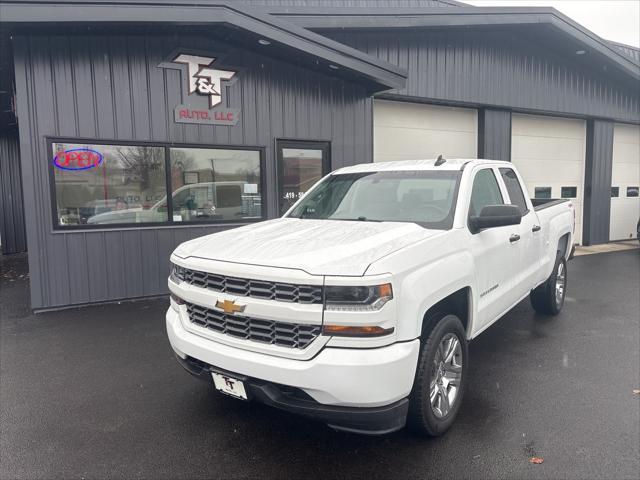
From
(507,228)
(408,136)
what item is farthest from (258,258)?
(408,136)

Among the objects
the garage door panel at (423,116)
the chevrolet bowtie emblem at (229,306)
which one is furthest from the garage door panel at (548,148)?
the chevrolet bowtie emblem at (229,306)

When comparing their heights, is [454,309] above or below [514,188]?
below

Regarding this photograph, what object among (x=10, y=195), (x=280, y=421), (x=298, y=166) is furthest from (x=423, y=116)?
(x=10, y=195)

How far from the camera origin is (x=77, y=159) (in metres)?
6.78

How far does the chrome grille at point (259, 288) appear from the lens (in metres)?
2.63

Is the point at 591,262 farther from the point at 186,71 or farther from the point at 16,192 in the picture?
the point at 16,192

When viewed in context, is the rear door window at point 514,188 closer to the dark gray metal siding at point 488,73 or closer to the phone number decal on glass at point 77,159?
the dark gray metal siding at point 488,73

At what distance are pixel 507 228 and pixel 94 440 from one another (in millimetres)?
3742

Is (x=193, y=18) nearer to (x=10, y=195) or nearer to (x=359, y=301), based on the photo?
(x=359, y=301)

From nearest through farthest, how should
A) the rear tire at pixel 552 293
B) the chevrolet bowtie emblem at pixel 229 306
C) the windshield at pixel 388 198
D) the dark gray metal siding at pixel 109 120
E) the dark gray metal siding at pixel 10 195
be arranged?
the chevrolet bowtie emblem at pixel 229 306 → the windshield at pixel 388 198 → the rear tire at pixel 552 293 → the dark gray metal siding at pixel 109 120 → the dark gray metal siding at pixel 10 195

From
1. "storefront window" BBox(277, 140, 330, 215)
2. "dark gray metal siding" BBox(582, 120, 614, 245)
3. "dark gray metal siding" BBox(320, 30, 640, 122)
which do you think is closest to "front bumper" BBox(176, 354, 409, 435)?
"storefront window" BBox(277, 140, 330, 215)

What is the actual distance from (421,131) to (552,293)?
567cm

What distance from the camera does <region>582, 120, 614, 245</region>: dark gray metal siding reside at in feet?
44.1

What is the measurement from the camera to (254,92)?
314 inches
